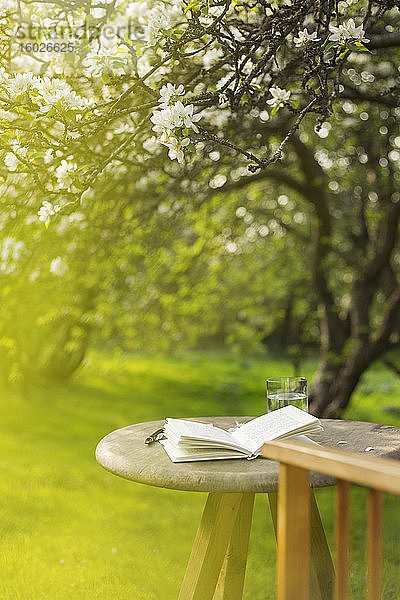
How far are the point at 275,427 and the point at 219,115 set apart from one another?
6.66ft

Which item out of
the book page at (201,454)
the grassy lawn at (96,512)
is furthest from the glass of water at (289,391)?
the grassy lawn at (96,512)

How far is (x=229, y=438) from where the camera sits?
2035 mm

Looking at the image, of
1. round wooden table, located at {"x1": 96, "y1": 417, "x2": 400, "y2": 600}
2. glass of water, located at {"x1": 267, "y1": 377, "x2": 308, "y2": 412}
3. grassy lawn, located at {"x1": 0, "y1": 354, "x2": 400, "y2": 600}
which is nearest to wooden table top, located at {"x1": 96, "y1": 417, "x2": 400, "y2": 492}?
round wooden table, located at {"x1": 96, "y1": 417, "x2": 400, "y2": 600}

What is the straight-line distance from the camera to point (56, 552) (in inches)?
147

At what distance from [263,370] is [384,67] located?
6693 mm

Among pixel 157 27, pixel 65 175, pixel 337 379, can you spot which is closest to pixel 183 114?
pixel 157 27

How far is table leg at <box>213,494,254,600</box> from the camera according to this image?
2.41 metres

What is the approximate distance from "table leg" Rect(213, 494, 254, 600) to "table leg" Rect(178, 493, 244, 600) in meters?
0.27

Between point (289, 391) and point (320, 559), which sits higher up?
point (289, 391)

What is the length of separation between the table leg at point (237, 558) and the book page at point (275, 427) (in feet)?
1.28

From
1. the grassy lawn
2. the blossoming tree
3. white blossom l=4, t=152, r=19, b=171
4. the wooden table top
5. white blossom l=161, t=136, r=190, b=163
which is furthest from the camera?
the grassy lawn

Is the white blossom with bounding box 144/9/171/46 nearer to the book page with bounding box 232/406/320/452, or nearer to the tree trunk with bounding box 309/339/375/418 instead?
the book page with bounding box 232/406/320/452

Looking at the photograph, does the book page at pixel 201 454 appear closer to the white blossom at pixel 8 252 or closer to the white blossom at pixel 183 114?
the white blossom at pixel 183 114

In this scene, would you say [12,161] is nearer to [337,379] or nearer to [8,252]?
[8,252]
